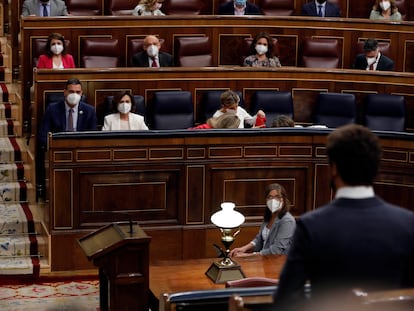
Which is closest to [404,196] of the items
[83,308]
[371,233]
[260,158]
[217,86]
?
[260,158]

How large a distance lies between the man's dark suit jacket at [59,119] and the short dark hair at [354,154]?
4.59 metres

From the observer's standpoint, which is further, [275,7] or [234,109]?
[275,7]

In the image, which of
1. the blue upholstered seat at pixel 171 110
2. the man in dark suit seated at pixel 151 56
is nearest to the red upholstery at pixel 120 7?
the man in dark suit seated at pixel 151 56

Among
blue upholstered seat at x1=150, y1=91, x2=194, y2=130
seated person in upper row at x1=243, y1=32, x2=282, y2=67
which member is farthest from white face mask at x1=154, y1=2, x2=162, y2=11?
blue upholstered seat at x1=150, y1=91, x2=194, y2=130

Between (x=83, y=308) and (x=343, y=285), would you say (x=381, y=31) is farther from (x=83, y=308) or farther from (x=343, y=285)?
(x=343, y=285)

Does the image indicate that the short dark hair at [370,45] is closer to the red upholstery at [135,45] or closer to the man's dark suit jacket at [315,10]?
the man's dark suit jacket at [315,10]

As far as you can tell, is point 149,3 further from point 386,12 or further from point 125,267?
point 125,267

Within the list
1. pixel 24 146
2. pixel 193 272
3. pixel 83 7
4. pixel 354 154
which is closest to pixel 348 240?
pixel 354 154

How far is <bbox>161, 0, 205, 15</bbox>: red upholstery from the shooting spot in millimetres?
8875

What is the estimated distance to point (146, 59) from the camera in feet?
25.2

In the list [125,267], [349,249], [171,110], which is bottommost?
[125,267]

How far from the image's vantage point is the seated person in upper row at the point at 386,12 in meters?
8.84

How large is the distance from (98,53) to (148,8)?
855 millimetres

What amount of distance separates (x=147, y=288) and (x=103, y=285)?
1.16ft
